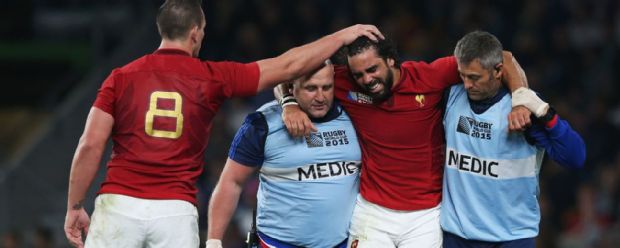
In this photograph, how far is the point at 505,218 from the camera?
6578 millimetres

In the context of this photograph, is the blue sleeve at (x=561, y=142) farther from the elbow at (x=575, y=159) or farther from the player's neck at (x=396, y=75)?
the player's neck at (x=396, y=75)

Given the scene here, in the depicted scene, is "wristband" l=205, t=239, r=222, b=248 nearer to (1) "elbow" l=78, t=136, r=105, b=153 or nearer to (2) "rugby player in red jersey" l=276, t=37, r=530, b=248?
(2) "rugby player in red jersey" l=276, t=37, r=530, b=248

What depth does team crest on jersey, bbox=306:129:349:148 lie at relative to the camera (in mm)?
6809

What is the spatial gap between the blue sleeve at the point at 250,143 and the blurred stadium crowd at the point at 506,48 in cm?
468

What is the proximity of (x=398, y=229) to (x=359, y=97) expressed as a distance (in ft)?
2.55

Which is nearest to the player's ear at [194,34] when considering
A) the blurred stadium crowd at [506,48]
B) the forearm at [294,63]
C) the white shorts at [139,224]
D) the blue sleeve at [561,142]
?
the forearm at [294,63]

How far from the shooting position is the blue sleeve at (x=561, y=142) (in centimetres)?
638

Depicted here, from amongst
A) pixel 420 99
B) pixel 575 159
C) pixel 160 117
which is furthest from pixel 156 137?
pixel 575 159

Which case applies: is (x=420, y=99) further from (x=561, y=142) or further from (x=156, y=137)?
(x=156, y=137)

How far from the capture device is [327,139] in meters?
6.81

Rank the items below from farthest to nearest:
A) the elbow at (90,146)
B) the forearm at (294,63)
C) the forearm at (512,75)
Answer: the forearm at (512,75) < the forearm at (294,63) < the elbow at (90,146)

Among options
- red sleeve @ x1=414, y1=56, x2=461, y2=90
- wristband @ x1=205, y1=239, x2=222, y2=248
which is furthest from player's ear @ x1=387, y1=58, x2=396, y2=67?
wristband @ x1=205, y1=239, x2=222, y2=248

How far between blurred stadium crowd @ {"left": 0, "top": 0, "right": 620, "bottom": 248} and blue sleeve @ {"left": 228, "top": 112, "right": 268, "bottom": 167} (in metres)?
4.68

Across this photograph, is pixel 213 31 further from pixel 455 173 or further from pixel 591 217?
pixel 455 173
